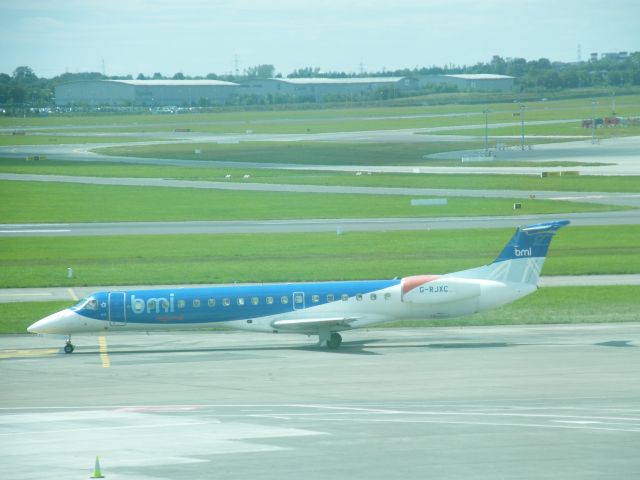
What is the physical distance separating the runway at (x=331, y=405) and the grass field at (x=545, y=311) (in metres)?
1.53

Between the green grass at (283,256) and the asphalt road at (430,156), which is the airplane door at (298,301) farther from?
the asphalt road at (430,156)

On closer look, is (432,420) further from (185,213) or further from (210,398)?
(185,213)

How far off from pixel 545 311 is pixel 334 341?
12842mm

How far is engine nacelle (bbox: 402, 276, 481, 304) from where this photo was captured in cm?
4466

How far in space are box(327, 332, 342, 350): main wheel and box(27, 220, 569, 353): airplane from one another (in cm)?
4

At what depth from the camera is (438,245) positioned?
72.6 metres

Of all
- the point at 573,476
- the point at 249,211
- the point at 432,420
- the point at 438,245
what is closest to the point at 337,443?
the point at 432,420

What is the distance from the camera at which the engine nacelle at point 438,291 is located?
147 feet

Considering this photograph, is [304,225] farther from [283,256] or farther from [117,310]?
[117,310]

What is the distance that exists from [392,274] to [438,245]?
1182cm

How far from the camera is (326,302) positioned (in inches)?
1778

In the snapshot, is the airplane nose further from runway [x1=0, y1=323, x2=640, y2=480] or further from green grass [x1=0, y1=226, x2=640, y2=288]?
green grass [x1=0, y1=226, x2=640, y2=288]

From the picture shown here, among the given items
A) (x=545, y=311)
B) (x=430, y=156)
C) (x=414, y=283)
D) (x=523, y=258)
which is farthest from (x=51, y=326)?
(x=430, y=156)

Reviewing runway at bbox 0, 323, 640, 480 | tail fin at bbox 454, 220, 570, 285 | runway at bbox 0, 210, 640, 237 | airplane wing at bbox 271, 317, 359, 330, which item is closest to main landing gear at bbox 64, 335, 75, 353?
runway at bbox 0, 323, 640, 480
